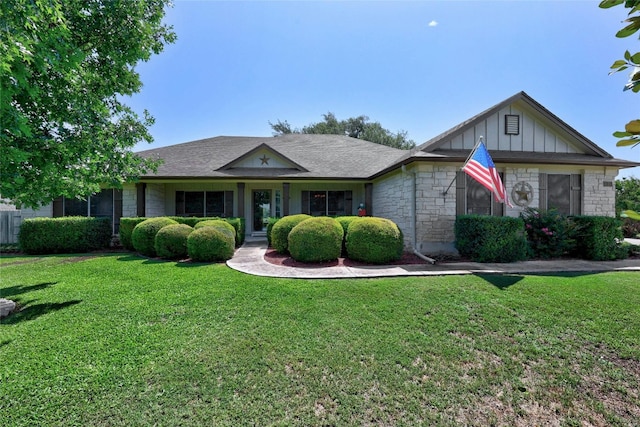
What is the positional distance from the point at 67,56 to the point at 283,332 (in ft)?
15.1

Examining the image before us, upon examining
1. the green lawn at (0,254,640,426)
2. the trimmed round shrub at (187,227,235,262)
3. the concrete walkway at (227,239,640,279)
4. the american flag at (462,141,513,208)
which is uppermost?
the american flag at (462,141,513,208)

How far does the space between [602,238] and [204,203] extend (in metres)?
14.9

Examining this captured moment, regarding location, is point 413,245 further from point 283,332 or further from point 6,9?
point 6,9

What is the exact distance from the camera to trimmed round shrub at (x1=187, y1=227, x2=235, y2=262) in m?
7.60

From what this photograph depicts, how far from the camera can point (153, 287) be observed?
221 inches

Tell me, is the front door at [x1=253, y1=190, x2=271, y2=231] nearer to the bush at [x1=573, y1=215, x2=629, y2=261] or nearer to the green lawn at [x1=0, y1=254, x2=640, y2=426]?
the green lawn at [x1=0, y1=254, x2=640, y2=426]

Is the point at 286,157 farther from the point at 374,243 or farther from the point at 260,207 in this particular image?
the point at 374,243

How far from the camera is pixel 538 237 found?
332 inches

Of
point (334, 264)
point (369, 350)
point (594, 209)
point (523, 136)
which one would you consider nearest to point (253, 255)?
point (334, 264)

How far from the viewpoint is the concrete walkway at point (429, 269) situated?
6.14m

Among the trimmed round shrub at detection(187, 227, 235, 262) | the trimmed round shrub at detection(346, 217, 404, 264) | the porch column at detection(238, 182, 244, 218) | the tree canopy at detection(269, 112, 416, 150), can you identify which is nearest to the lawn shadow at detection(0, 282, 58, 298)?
the trimmed round shrub at detection(187, 227, 235, 262)

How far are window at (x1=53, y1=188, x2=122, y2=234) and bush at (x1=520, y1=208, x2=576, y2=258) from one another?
50.1 ft

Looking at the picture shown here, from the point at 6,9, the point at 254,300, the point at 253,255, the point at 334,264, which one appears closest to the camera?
the point at 6,9

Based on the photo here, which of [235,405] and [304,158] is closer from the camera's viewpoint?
[235,405]
